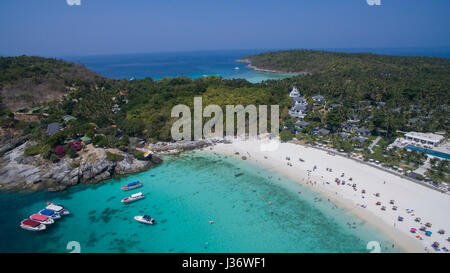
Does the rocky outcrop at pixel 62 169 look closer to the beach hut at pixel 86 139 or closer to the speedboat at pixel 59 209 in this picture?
the beach hut at pixel 86 139

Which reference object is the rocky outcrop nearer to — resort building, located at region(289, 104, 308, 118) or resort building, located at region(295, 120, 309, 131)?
resort building, located at region(295, 120, 309, 131)

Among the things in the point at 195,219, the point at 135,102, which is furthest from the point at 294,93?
the point at 195,219

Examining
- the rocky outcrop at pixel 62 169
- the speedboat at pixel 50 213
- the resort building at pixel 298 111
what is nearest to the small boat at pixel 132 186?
the rocky outcrop at pixel 62 169

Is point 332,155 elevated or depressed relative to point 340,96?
depressed

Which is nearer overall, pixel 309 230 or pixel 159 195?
pixel 309 230

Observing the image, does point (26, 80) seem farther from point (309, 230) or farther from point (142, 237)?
point (309, 230)

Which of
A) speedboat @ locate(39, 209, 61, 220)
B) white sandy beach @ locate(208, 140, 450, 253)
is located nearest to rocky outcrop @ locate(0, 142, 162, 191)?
speedboat @ locate(39, 209, 61, 220)
